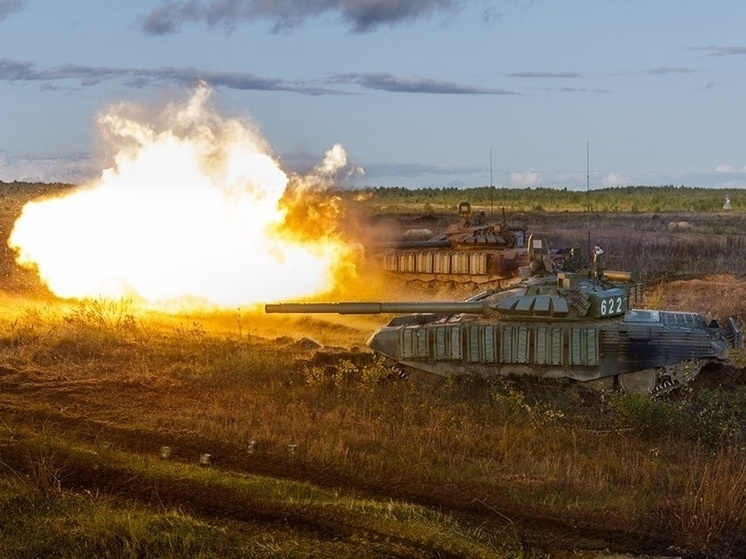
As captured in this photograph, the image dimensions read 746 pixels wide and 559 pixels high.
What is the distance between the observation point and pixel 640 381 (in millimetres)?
17750

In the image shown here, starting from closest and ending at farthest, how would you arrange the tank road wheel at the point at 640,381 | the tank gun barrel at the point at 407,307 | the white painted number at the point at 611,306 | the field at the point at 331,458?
the field at the point at 331,458
the white painted number at the point at 611,306
the tank road wheel at the point at 640,381
the tank gun barrel at the point at 407,307

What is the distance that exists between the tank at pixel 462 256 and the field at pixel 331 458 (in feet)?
31.6

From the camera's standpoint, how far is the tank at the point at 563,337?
17328mm

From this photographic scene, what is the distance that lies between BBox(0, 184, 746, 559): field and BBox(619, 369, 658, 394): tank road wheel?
0.51 meters

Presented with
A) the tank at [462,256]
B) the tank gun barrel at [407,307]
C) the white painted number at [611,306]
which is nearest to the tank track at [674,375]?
the white painted number at [611,306]

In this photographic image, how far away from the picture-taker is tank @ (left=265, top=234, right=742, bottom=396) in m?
17.3

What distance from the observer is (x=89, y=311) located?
82.0 feet

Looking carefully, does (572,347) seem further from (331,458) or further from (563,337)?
(331,458)

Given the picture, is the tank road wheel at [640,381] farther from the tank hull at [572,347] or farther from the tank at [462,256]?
the tank at [462,256]

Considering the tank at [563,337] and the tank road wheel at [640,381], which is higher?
the tank at [563,337]

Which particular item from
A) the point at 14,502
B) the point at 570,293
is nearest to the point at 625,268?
the point at 570,293

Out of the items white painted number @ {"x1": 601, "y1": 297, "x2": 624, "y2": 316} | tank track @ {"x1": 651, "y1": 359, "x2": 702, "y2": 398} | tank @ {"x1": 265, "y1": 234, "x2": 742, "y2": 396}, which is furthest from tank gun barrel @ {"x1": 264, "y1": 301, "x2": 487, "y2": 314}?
tank track @ {"x1": 651, "y1": 359, "x2": 702, "y2": 398}

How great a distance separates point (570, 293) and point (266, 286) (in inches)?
439

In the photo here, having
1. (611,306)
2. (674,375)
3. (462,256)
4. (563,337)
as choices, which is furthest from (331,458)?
(462,256)
